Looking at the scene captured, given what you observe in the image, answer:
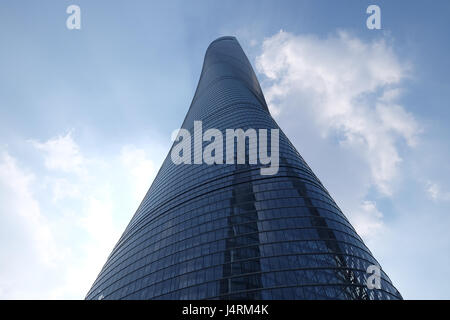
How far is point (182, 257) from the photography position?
54.4 m

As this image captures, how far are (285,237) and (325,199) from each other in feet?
44.5

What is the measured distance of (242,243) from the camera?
50312mm

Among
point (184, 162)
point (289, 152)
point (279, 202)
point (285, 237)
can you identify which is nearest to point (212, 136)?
point (184, 162)

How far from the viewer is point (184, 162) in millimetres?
88562

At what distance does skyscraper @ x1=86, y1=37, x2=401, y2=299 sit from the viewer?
43.1 m

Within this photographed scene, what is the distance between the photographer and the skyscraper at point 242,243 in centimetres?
4309
